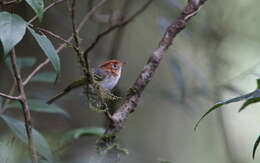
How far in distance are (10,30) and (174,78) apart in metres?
3.14

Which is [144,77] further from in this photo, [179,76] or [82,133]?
[179,76]

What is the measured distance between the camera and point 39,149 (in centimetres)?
172

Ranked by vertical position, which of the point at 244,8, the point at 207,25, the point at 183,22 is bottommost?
the point at 183,22

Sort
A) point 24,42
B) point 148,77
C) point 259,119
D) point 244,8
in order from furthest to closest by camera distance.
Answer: point 259,119
point 244,8
point 24,42
point 148,77

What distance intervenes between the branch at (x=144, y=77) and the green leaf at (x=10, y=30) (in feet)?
1.55

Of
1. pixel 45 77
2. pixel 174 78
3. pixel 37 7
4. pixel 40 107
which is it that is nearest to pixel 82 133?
pixel 40 107

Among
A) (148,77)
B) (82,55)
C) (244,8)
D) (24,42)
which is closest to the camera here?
(82,55)


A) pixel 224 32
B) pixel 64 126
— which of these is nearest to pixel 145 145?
Result: pixel 64 126

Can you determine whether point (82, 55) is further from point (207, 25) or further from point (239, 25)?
point (239, 25)

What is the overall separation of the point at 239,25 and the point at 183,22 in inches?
104

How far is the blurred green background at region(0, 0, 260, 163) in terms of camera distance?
3.46 meters

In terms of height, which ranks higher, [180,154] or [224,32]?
→ [224,32]

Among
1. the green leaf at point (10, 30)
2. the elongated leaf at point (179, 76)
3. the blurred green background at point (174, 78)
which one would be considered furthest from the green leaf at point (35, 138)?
the elongated leaf at point (179, 76)

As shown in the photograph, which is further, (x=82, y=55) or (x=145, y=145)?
(x=145, y=145)
